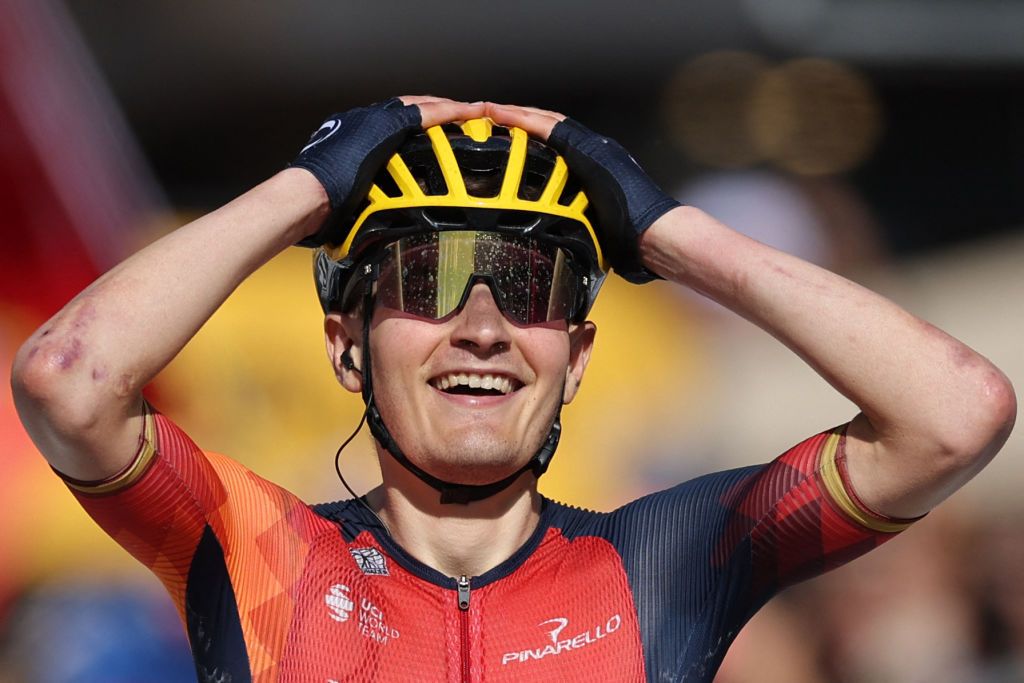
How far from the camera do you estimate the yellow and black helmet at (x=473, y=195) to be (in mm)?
2635

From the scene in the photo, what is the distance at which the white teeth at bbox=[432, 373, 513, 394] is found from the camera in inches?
102

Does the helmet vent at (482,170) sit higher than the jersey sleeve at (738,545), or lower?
higher

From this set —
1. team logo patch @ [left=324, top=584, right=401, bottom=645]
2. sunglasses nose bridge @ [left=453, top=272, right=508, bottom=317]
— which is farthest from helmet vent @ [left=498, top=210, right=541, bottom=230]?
team logo patch @ [left=324, top=584, right=401, bottom=645]

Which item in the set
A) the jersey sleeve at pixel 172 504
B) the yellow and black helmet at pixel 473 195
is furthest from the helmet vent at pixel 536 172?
the jersey sleeve at pixel 172 504

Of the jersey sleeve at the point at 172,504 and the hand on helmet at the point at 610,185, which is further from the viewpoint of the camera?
the hand on helmet at the point at 610,185

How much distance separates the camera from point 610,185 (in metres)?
2.70

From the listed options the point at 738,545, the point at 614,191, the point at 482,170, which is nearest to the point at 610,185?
the point at 614,191

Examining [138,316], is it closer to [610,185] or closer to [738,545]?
[610,185]

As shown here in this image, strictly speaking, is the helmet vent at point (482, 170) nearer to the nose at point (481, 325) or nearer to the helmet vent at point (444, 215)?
the helmet vent at point (444, 215)

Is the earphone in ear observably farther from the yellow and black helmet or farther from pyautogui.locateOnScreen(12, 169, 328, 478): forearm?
pyautogui.locateOnScreen(12, 169, 328, 478): forearm

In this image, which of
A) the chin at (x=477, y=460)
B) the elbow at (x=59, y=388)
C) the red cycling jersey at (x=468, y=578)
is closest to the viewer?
the elbow at (x=59, y=388)

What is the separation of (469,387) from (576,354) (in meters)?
0.35

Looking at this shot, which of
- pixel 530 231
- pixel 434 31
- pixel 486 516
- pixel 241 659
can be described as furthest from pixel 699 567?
pixel 434 31

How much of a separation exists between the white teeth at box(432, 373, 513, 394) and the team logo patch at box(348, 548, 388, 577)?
422 millimetres
